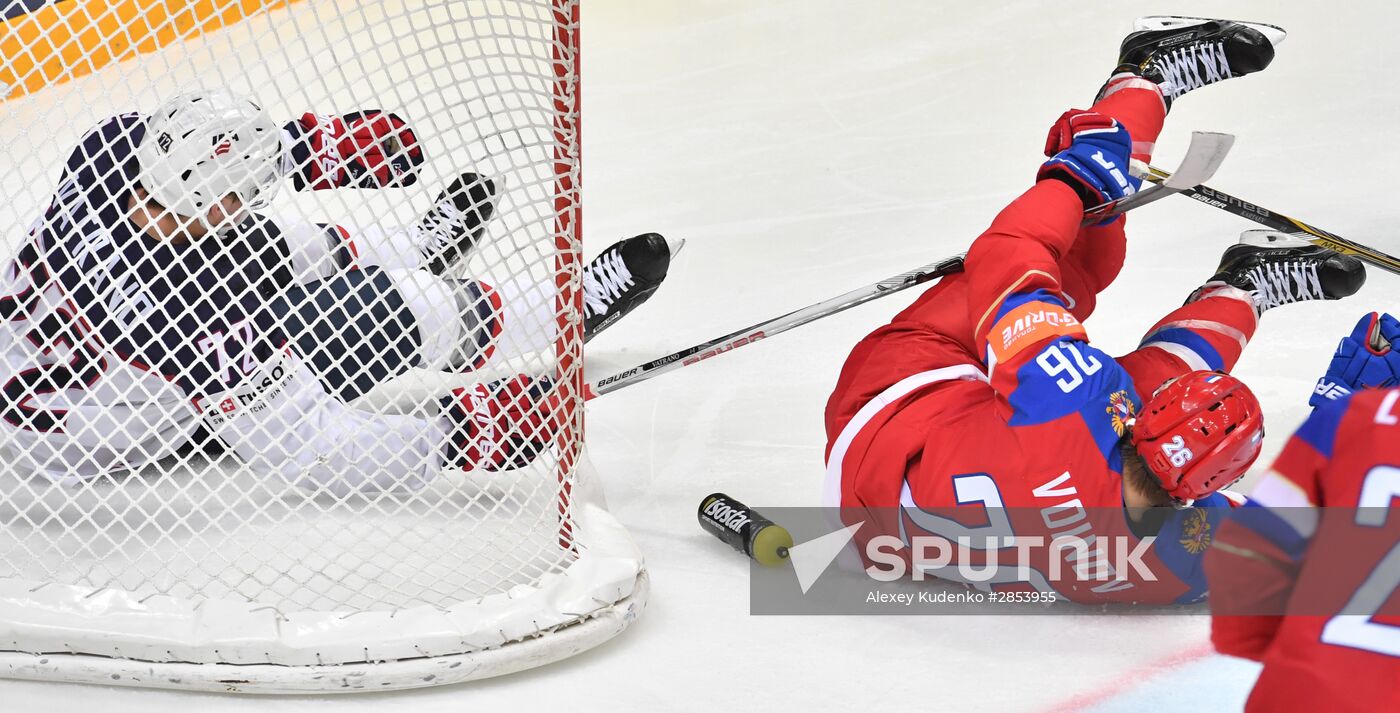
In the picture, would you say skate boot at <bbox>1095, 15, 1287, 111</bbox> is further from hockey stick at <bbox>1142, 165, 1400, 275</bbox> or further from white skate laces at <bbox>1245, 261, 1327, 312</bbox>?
white skate laces at <bbox>1245, 261, 1327, 312</bbox>

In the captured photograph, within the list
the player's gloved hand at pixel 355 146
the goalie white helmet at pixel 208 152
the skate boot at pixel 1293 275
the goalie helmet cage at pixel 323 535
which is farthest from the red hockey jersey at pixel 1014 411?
the goalie white helmet at pixel 208 152

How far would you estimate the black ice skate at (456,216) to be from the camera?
6.30 ft

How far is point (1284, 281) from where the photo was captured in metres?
2.34

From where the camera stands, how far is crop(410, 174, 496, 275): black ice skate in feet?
6.30

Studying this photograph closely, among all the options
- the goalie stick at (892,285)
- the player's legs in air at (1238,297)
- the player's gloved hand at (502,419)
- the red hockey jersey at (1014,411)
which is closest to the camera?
the red hockey jersey at (1014,411)

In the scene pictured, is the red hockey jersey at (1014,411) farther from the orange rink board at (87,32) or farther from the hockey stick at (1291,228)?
the orange rink board at (87,32)

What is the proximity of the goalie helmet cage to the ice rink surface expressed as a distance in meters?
0.05

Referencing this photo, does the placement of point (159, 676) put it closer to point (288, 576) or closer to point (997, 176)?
point (288, 576)

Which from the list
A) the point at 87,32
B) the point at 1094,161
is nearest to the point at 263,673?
the point at 87,32

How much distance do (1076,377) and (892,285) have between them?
58 centimetres

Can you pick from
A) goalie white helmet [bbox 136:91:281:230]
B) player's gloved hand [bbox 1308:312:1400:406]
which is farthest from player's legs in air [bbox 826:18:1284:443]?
goalie white helmet [bbox 136:91:281:230]

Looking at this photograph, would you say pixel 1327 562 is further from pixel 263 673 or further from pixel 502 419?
pixel 502 419

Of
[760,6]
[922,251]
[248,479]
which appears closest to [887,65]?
[760,6]

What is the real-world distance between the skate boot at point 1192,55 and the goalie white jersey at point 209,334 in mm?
1222
